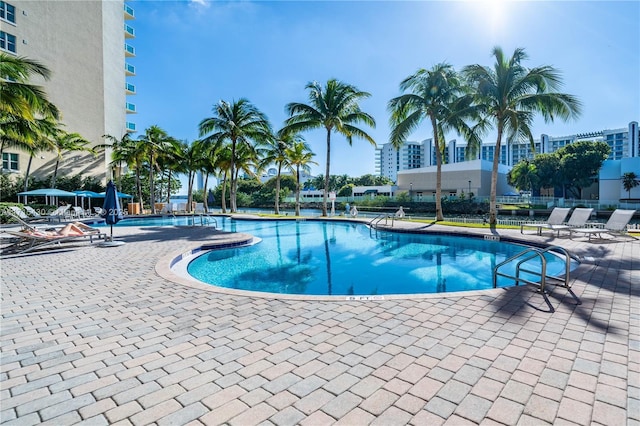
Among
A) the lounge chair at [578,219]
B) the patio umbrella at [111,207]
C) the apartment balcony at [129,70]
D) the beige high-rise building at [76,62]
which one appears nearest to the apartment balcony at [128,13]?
the beige high-rise building at [76,62]

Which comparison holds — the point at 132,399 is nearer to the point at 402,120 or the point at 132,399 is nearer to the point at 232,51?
the point at 232,51

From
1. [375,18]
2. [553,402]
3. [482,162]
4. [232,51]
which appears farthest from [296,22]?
[482,162]

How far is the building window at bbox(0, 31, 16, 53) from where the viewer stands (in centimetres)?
2347

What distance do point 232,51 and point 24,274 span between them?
13.1 meters

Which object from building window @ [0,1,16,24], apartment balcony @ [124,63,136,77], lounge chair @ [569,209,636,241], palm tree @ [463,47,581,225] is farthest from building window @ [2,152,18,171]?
lounge chair @ [569,209,636,241]

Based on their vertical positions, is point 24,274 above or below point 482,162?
below

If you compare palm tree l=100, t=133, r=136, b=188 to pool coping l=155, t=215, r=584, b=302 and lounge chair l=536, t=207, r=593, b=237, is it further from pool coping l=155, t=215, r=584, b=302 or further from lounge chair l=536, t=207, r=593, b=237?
lounge chair l=536, t=207, r=593, b=237

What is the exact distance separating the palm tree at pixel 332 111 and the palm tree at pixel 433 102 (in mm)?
3052

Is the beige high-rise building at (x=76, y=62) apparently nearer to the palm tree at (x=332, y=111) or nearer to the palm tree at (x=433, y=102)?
the palm tree at (x=332, y=111)

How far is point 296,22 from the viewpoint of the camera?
41.1 ft

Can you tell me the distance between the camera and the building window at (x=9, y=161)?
76.6 ft

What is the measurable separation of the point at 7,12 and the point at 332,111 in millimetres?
25820

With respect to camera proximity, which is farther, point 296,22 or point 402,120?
point 402,120

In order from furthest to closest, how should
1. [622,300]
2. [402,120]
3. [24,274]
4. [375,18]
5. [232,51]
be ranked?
[402,120] → [232,51] → [375,18] → [24,274] → [622,300]
